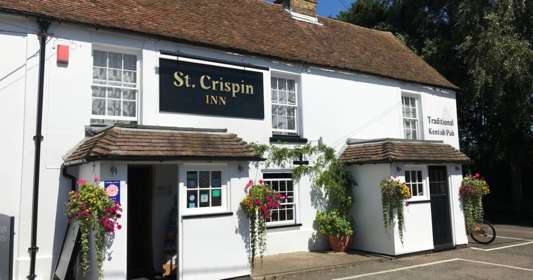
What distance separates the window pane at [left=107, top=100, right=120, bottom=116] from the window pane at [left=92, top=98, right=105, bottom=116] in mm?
135

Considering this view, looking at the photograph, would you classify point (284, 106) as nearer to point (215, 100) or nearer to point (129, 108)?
point (215, 100)

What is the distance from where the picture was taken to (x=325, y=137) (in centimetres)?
1387

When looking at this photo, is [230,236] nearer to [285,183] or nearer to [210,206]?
[210,206]

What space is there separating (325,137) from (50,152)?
309 inches

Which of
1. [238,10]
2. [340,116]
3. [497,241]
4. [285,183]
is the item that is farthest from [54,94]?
[497,241]

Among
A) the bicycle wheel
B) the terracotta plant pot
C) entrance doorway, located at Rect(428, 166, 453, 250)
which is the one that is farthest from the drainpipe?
the bicycle wheel

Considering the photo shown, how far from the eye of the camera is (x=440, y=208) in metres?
13.3

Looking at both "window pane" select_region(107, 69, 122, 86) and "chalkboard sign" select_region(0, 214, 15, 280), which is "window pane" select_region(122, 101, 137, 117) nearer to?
"window pane" select_region(107, 69, 122, 86)

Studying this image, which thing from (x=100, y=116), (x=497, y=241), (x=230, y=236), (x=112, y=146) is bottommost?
(x=497, y=241)

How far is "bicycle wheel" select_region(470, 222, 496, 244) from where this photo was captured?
14141mm

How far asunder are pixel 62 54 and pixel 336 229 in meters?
A: 8.47

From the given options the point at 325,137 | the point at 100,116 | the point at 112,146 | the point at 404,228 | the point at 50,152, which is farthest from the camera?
the point at 325,137

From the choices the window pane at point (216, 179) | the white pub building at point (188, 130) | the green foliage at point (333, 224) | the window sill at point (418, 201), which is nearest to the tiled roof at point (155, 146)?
the white pub building at point (188, 130)

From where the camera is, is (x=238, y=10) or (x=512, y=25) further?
(x=512, y=25)
